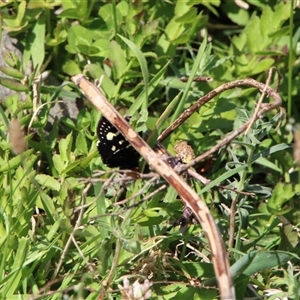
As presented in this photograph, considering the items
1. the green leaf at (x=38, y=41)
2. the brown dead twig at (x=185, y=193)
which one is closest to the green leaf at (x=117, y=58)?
the green leaf at (x=38, y=41)

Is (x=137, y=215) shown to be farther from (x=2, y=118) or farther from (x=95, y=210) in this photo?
(x=2, y=118)

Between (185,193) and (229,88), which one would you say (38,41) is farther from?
(185,193)

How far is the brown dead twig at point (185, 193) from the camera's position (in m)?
1.73

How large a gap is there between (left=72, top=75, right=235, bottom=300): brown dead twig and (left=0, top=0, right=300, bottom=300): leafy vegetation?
0.07m

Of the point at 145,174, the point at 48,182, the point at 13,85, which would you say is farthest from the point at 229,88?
the point at 13,85

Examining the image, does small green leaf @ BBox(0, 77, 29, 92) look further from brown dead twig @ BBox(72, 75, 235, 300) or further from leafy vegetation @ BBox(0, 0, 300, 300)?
brown dead twig @ BBox(72, 75, 235, 300)

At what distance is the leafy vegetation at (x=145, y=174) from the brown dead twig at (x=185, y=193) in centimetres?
7

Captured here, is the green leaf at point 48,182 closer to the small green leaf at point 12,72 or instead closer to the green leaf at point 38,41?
the small green leaf at point 12,72

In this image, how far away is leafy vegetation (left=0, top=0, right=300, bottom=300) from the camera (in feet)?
7.27

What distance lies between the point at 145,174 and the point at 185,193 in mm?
137

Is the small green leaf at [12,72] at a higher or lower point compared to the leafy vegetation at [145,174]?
higher

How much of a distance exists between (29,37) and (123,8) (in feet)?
1.48

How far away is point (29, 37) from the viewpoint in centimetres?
315

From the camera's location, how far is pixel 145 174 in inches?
76.5
